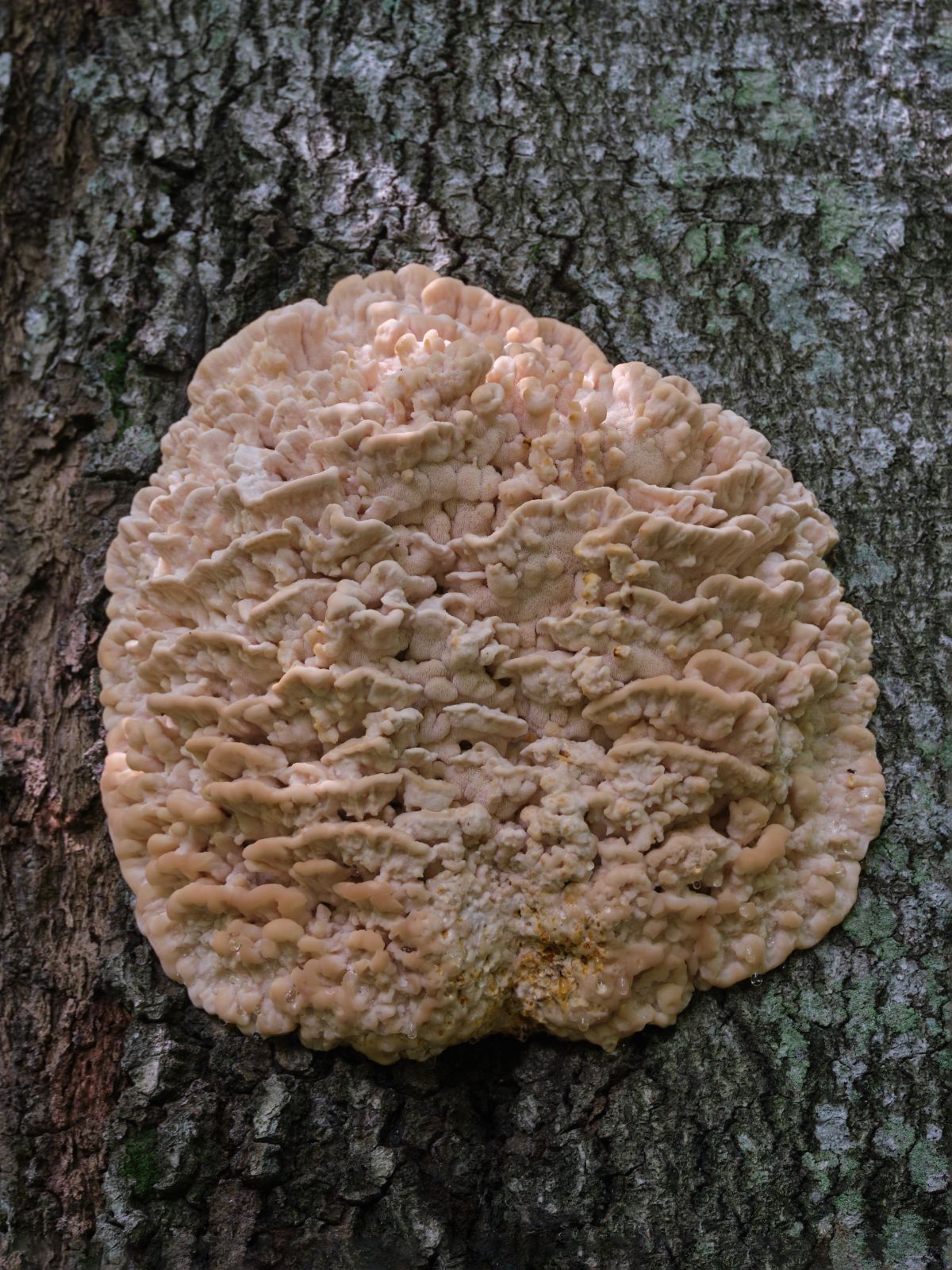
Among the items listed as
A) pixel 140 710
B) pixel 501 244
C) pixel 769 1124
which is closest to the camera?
pixel 769 1124

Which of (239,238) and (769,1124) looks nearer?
(769,1124)

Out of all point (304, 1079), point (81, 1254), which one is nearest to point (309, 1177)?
point (304, 1079)

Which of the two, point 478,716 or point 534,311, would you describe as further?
point 534,311

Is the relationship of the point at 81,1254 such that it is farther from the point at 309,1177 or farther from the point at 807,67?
the point at 807,67

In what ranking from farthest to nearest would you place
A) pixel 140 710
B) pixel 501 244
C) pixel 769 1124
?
pixel 501 244
pixel 140 710
pixel 769 1124
